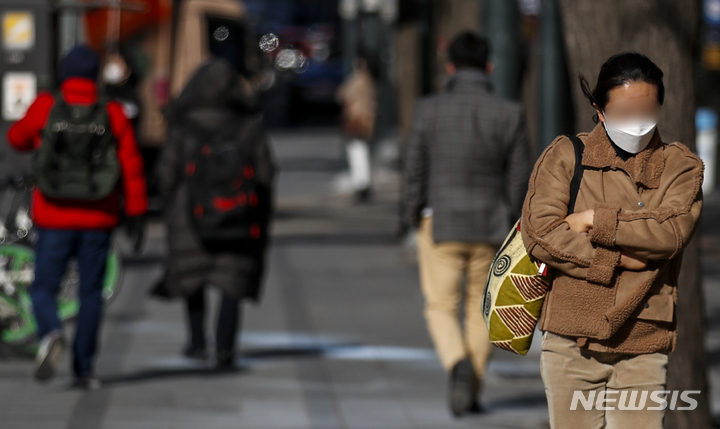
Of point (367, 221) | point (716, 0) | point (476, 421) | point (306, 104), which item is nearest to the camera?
point (476, 421)

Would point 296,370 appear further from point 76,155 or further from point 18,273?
point 18,273

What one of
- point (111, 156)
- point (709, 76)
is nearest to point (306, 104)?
point (709, 76)

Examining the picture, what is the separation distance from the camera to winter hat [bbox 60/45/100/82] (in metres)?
6.52

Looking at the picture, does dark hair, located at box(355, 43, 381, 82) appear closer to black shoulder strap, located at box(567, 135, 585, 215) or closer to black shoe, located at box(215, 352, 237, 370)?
black shoe, located at box(215, 352, 237, 370)

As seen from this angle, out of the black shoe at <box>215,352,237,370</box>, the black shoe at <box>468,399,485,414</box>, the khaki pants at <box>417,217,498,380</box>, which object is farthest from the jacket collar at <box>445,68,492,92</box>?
the black shoe at <box>215,352,237,370</box>

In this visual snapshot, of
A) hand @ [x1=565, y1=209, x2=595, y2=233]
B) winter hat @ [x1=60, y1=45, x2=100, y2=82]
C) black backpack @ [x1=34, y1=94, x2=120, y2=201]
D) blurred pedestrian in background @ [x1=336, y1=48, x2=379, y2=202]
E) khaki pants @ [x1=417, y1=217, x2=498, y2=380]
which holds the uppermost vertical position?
hand @ [x1=565, y1=209, x2=595, y2=233]

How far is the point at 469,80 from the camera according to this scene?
619 cm

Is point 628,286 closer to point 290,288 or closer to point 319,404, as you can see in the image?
point 319,404

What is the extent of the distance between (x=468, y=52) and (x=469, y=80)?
0.14 meters

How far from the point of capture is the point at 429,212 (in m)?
6.27

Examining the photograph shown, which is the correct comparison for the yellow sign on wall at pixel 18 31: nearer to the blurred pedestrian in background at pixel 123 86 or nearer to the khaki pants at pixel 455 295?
the blurred pedestrian in background at pixel 123 86

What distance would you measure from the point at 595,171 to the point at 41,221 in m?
3.75

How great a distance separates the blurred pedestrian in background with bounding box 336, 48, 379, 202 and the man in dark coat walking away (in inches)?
393

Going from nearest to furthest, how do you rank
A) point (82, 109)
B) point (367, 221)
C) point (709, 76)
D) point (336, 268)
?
point (82, 109)
point (336, 268)
point (367, 221)
point (709, 76)
